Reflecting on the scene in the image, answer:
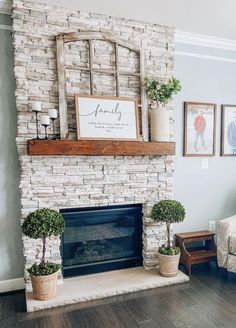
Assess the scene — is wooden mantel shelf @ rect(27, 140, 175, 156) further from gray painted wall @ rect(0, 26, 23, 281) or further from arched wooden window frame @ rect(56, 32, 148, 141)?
gray painted wall @ rect(0, 26, 23, 281)

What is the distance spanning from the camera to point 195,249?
329 cm

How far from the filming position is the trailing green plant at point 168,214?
2.75m

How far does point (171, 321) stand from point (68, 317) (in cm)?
82

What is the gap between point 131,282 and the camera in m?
2.71

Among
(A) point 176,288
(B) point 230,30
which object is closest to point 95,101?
(B) point 230,30

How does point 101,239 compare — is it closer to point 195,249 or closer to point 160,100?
point 195,249

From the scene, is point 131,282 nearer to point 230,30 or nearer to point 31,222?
point 31,222

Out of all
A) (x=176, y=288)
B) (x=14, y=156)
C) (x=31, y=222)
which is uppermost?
(x=14, y=156)

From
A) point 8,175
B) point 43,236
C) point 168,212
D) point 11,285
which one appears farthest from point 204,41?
point 11,285

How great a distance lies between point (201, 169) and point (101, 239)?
4.88ft

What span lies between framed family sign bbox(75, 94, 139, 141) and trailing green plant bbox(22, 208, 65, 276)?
0.78 metres

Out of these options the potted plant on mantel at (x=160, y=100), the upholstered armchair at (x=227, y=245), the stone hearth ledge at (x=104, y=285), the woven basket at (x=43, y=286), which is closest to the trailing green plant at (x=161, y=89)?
the potted plant on mantel at (x=160, y=100)

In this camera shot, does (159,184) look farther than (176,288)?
Yes

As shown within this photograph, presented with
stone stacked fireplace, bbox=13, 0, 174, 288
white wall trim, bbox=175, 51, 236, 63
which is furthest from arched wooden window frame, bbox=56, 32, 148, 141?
white wall trim, bbox=175, 51, 236, 63
